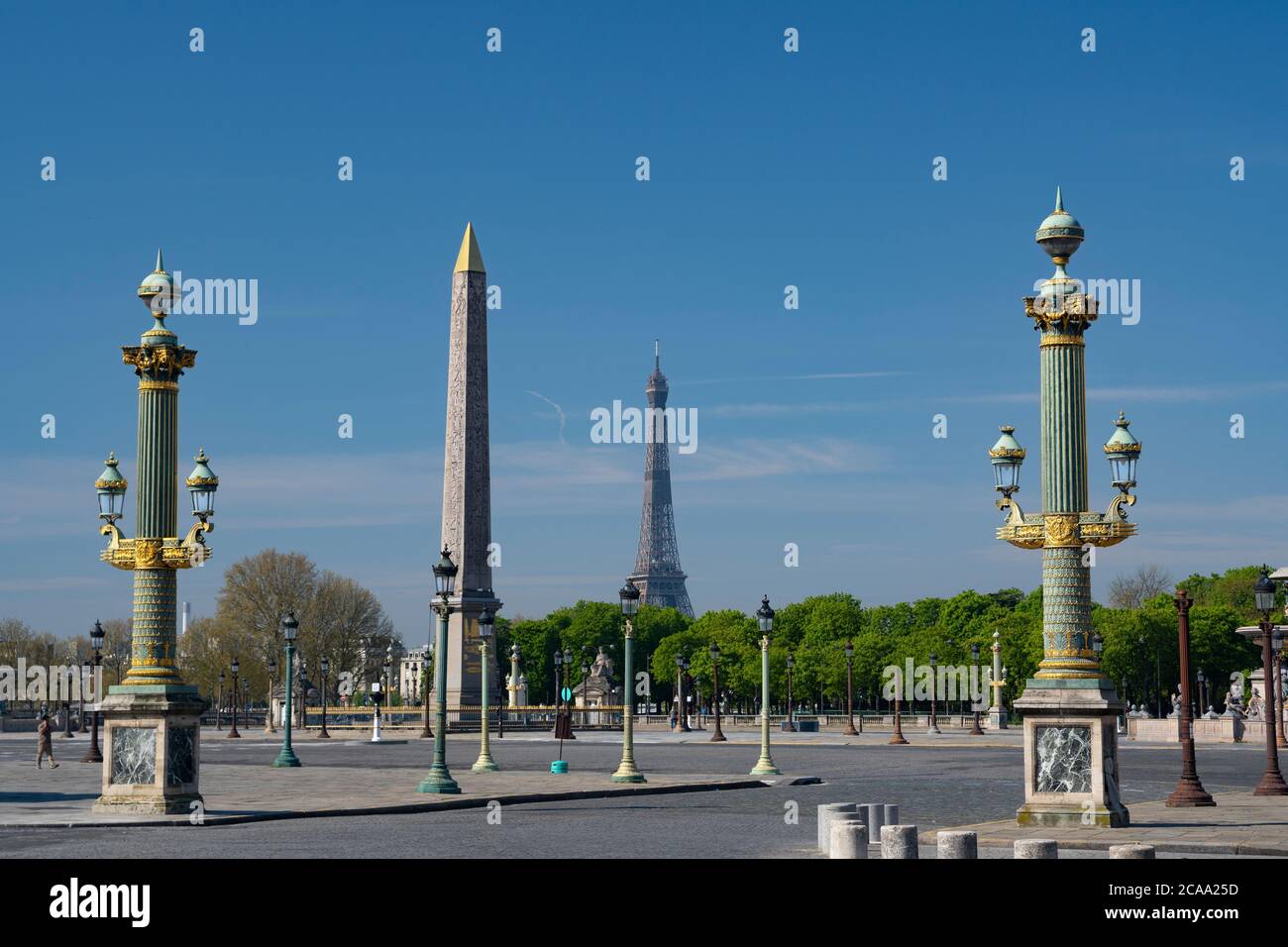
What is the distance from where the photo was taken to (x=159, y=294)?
2695 cm

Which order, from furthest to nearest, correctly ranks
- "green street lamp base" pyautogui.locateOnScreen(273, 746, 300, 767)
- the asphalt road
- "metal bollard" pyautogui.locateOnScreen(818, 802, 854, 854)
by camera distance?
"green street lamp base" pyautogui.locateOnScreen(273, 746, 300, 767)
the asphalt road
"metal bollard" pyautogui.locateOnScreen(818, 802, 854, 854)

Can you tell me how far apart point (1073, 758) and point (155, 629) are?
13.6 metres

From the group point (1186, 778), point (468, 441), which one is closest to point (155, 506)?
point (1186, 778)

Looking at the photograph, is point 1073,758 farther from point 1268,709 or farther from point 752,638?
point 752,638

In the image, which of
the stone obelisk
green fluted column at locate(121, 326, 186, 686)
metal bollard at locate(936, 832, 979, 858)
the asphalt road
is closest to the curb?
the asphalt road

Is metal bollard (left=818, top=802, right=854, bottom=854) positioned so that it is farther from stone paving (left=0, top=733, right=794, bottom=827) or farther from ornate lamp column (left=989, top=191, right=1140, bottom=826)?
stone paving (left=0, top=733, right=794, bottom=827)

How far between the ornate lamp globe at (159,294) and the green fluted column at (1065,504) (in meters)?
13.7

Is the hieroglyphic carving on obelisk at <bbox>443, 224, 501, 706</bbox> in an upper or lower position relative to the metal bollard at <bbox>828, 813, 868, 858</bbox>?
upper

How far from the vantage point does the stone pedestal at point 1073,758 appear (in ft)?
72.2

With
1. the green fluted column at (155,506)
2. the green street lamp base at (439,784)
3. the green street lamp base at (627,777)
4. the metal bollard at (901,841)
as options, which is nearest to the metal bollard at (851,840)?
the metal bollard at (901,841)

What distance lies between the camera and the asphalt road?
20125 millimetres

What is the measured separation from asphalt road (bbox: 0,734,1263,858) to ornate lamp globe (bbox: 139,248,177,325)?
8.28 meters

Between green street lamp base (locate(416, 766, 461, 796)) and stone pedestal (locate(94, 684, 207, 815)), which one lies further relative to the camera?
green street lamp base (locate(416, 766, 461, 796))

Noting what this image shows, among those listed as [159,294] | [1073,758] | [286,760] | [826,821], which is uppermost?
[159,294]
